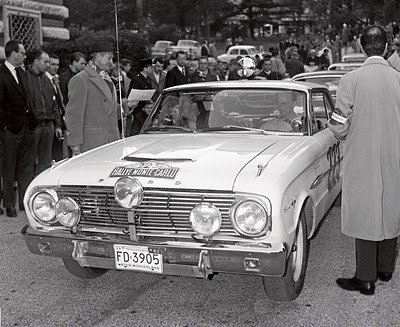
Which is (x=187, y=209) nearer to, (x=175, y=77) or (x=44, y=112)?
(x=44, y=112)

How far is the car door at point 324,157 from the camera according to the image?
5141mm

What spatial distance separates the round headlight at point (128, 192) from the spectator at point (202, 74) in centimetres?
897

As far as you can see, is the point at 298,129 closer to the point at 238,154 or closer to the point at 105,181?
the point at 238,154

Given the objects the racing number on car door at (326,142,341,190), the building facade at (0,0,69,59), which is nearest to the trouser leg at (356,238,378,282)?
the racing number on car door at (326,142,341,190)

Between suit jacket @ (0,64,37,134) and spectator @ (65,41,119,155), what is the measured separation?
934 mm

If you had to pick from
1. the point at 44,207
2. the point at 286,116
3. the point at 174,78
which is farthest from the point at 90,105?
the point at 174,78

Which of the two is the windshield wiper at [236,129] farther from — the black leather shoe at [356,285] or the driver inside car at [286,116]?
the black leather shoe at [356,285]

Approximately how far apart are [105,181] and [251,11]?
62404 mm

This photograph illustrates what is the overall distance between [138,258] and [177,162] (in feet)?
2.30

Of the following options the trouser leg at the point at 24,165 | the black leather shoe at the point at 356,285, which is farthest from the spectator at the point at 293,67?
the black leather shoe at the point at 356,285

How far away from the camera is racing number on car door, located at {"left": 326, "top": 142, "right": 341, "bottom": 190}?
5703 millimetres

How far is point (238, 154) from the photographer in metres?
4.48

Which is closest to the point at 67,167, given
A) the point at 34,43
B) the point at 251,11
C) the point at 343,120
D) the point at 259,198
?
the point at 259,198

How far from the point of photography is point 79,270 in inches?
189
